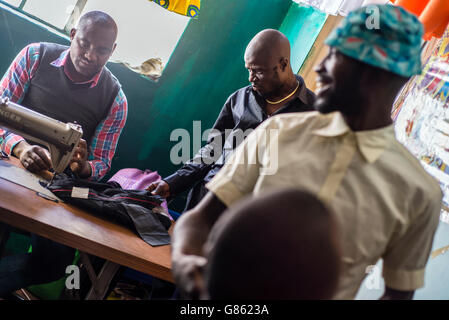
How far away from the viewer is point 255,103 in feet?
8.87

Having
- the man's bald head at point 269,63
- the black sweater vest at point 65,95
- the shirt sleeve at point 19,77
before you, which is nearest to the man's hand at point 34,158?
the shirt sleeve at point 19,77

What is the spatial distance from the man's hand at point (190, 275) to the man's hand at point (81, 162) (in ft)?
5.06

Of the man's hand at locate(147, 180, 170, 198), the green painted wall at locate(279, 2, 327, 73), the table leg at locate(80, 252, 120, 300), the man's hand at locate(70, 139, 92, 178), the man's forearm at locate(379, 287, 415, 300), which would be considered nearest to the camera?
the man's forearm at locate(379, 287, 415, 300)

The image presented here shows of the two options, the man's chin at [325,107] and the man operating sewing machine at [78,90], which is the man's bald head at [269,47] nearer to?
the man operating sewing machine at [78,90]

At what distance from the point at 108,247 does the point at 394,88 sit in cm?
134

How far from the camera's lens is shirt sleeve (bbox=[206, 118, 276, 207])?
110 cm

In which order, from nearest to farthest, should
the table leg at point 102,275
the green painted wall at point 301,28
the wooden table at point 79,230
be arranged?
the wooden table at point 79,230 < the table leg at point 102,275 < the green painted wall at point 301,28

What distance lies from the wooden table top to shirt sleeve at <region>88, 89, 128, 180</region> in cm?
72

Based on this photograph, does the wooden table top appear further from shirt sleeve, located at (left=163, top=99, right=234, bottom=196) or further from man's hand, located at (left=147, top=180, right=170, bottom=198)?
shirt sleeve, located at (left=163, top=99, right=234, bottom=196)

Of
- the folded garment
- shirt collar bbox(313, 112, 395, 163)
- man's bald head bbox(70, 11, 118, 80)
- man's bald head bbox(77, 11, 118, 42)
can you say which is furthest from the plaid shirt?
shirt collar bbox(313, 112, 395, 163)

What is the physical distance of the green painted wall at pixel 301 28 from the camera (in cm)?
357
